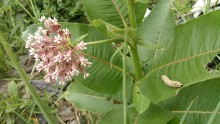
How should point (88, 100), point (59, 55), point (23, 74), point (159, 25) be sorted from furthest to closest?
point (88, 100) < point (159, 25) < point (59, 55) < point (23, 74)

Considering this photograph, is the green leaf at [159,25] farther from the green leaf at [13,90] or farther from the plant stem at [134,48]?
the green leaf at [13,90]

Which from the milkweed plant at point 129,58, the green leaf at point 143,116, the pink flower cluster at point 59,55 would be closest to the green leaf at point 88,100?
the milkweed plant at point 129,58

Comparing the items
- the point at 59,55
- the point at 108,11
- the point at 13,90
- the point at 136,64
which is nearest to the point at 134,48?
the point at 136,64

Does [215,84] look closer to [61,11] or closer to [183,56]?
[183,56]

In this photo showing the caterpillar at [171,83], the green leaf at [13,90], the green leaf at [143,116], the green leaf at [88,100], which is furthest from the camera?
the green leaf at [13,90]

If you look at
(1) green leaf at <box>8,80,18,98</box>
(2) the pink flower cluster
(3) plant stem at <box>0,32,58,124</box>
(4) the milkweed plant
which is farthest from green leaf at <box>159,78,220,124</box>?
(1) green leaf at <box>8,80,18,98</box>

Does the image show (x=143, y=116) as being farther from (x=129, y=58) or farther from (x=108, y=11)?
(x=108, y=11)

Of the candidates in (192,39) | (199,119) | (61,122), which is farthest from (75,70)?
(61,122)
